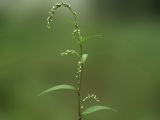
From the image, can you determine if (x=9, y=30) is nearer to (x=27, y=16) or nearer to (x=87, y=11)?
(x=27, y=16)

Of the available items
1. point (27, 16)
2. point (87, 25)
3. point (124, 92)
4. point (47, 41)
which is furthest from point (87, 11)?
point (124, 92)

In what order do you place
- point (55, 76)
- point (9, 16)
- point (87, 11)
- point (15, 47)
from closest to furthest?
point (55, 76) → point (15, 47) → point (9, 16) → point (87, 11)

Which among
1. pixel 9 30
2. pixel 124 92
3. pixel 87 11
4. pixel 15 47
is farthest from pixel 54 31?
pixel 124 92

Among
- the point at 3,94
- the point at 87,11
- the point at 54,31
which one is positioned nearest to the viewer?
the point at 3,94

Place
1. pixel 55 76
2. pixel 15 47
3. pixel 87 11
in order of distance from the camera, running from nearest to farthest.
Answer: pixel 55 76, pixel 15 47, pixel 87 11

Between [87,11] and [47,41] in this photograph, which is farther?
[87,11]

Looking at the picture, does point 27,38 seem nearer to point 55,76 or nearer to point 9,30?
point 9,30
